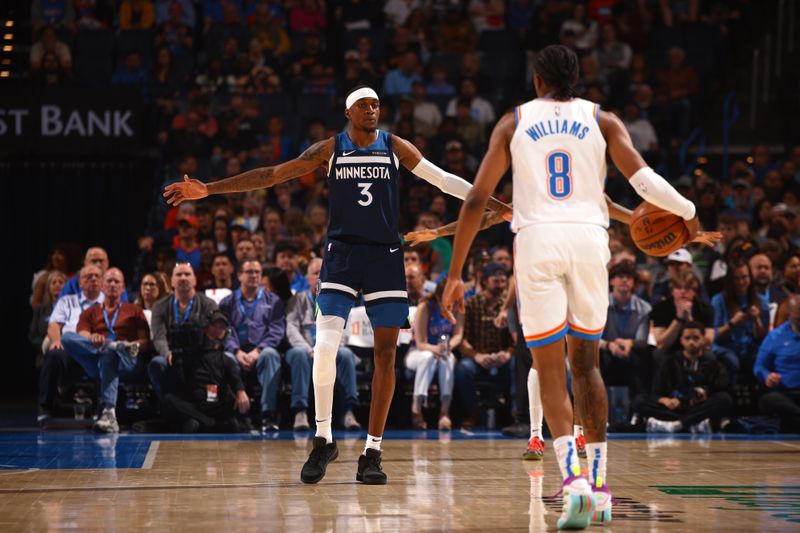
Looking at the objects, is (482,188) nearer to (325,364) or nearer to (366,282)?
(366,282)

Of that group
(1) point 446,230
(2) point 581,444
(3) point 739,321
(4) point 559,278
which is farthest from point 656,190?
(3) point 739,321

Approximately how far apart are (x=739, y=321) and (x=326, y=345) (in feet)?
19.0

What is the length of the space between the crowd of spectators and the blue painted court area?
579 millimetres

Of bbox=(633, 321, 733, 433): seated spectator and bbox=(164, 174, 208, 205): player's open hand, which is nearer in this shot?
bbox=(164, 174, 208, 205): player's open hand

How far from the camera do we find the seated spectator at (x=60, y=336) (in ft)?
34.6

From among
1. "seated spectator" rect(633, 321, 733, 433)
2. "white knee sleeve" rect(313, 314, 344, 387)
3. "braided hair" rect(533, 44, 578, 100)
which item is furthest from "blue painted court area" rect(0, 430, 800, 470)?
"braided hair" rect(533, 44, 578, 100)

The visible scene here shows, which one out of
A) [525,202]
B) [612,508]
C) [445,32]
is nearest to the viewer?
[525,202]

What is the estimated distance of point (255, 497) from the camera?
229 inches

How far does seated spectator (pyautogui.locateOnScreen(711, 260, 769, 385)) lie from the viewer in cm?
1097

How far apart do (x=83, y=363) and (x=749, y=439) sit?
599 cm

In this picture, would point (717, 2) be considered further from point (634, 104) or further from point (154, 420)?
point (154, 420)

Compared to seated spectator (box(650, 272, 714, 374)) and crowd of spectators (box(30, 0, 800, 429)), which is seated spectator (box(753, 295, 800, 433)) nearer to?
crowd of spectators (box(30, 0, 800, 429))

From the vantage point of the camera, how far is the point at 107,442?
8.94 metres

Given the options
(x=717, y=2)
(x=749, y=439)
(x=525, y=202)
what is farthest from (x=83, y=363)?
(x=717, y=2)
